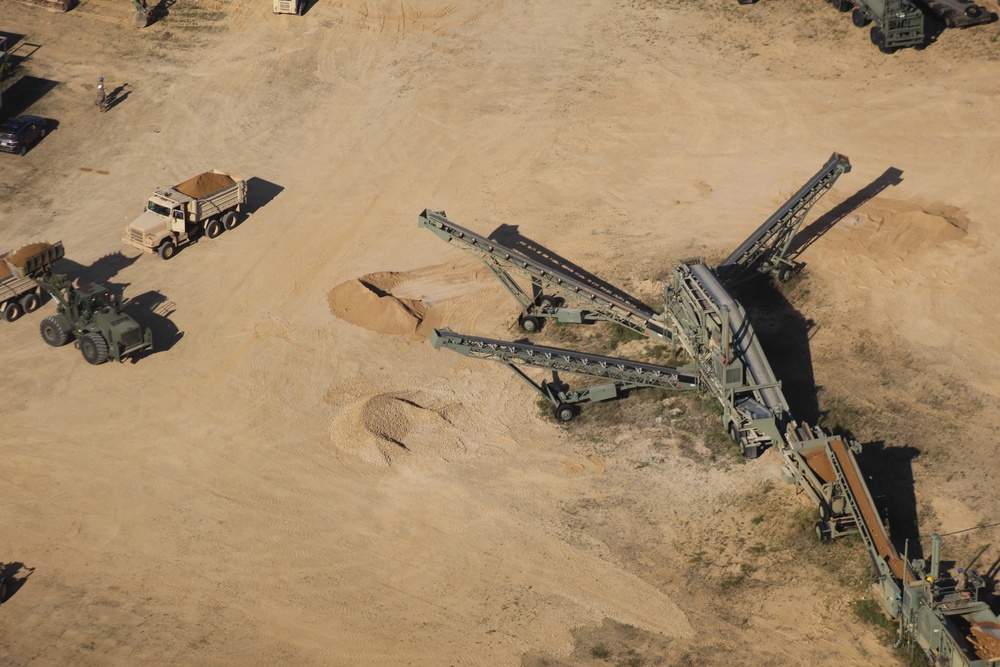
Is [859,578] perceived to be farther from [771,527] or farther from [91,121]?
[91,121]

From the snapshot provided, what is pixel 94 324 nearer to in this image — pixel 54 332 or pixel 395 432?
pixel 54 332

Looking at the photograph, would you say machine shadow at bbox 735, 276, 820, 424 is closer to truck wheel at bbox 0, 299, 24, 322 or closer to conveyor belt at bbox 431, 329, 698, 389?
conveyor belt at bbox 431, 329, 698, 389

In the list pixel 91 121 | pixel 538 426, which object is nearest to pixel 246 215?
pixel 91 121

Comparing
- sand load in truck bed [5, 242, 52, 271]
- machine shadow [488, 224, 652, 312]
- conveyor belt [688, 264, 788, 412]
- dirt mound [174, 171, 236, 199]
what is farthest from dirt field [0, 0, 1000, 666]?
sand load in truck bed [5, 242, 52, 271]

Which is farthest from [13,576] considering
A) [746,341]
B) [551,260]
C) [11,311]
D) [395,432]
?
[746,341]

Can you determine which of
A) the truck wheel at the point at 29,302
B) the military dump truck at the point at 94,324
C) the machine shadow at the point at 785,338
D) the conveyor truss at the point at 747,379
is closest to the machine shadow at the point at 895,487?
the conveyor truss at the point at 747,379

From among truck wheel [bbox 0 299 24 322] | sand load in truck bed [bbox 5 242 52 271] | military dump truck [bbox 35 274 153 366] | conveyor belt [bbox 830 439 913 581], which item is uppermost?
conveyor belt [bbox 830 439 913 581]
